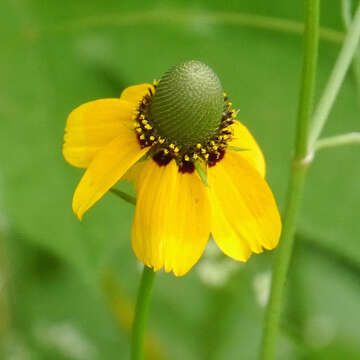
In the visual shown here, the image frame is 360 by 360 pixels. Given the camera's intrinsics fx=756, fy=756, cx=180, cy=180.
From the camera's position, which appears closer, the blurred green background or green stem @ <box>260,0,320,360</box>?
green stem @ <box>260,0,320,360</box>

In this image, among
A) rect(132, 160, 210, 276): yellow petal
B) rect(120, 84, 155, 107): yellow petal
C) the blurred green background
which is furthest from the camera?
the blurred green background

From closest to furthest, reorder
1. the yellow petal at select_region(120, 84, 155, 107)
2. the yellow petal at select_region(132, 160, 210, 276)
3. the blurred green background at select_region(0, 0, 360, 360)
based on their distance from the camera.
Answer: the yellow petal at select_region(132, 160, 210, 276)
the yellow petal at select_region(120, 84, 155, 107)
the blurred green background at select_region(0, 0, 360, 360)

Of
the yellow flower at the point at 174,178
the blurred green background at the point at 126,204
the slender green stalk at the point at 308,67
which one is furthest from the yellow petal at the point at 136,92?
the blurred green background at the point at 126,204

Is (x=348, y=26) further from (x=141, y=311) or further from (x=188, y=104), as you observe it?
(x=141, y=311)

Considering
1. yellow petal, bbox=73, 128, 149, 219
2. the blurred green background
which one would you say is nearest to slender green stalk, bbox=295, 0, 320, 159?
yellow petal, bbox=73, 128, 149, 219

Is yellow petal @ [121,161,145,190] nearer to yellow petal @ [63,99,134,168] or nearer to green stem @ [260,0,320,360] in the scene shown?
yellow petal @ [63,99,134,168]

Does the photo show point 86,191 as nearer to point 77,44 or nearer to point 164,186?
point 164,186

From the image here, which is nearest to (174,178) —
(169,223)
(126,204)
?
(169,223)

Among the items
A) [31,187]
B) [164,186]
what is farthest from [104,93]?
[164,186]
